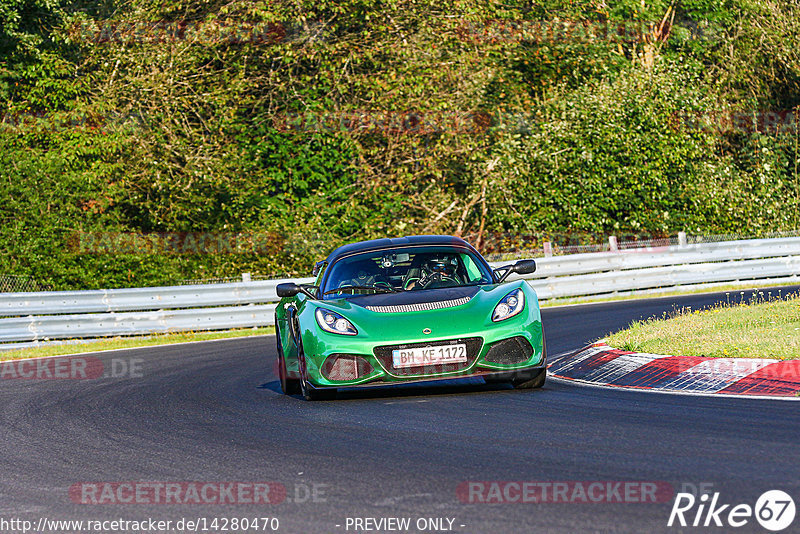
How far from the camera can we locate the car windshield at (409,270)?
10.2m

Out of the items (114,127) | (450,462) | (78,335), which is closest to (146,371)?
(78,335)

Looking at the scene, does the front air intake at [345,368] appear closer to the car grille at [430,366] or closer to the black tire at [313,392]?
the car grille at [430,366]

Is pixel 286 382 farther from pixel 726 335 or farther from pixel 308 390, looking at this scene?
pixel 726 335

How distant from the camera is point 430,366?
8.82 meters

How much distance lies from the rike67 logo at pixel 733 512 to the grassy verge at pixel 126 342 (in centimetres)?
1424

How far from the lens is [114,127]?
2748cm

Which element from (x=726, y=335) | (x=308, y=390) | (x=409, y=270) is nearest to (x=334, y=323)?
(x=308, y=390)

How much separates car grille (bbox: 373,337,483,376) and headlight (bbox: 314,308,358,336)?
1.04ft

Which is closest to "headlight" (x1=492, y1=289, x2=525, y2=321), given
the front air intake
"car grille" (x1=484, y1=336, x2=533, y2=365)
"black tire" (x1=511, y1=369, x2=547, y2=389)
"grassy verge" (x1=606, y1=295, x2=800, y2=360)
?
"car grille" (x1=484, y1=336, x2=533, y2=365)

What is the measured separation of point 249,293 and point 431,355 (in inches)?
487

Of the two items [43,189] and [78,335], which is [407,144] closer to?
[43,189]

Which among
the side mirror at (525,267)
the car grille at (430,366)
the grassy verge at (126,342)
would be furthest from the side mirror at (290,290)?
the grassy verge at (126,342)

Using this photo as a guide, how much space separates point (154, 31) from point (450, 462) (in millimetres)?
24677

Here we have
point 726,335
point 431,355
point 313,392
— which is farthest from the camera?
point 726,335
